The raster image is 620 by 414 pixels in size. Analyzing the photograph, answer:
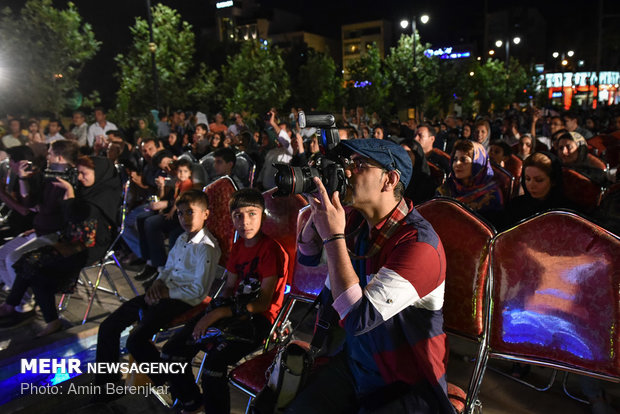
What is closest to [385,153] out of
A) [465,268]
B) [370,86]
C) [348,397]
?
[465,268]

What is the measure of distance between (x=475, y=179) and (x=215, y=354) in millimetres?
2992

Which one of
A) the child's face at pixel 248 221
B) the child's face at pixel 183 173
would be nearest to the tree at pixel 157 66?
the child's face at pixel 183 173

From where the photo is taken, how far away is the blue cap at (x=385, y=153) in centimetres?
194

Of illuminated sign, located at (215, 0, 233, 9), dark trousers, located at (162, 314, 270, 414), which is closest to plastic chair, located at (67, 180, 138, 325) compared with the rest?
dark trousers, located at (162, 314, 270, 414)

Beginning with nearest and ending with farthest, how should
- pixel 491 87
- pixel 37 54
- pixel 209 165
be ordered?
1. pixel 209 165
2. pixel 37 54
3. pixel 491 87

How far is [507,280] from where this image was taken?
2.41m

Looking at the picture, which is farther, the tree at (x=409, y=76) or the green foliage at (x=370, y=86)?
the green foliage at (x=370, y=86)

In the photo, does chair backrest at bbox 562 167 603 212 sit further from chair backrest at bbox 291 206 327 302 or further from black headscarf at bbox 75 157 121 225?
black headscarf at bbox 75 157 121 225

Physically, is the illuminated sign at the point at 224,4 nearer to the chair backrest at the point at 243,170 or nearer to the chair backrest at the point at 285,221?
the chair backrest at the point at 243,170

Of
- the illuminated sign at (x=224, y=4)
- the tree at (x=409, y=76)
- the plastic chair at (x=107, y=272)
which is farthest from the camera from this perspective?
the illuminated sign at (x=224, y=4)

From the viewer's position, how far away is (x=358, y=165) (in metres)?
1.98

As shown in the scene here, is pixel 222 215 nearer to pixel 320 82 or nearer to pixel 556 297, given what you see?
pixel 556 297

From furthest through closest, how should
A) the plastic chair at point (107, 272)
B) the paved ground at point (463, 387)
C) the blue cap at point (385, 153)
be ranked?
1. the plastic chair at point (107, 272)
2. the paved ground at point (463, 387)
3. the blue cap at point (385, 153)

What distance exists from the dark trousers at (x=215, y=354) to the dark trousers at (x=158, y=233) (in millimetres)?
2509
